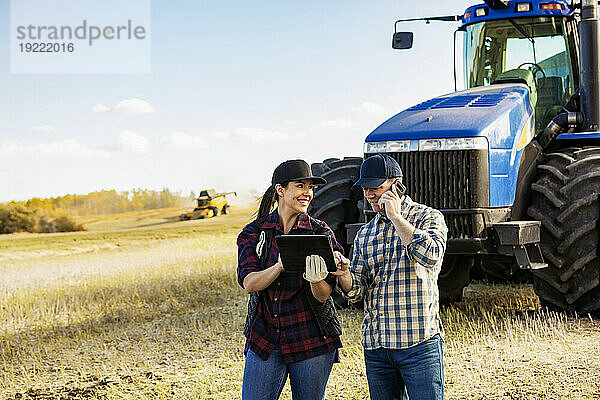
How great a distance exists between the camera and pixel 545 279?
252 inches

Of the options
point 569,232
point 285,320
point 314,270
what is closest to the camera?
point 314,270

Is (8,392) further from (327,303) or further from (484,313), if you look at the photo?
(484,313)

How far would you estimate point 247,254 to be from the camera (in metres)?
3.46

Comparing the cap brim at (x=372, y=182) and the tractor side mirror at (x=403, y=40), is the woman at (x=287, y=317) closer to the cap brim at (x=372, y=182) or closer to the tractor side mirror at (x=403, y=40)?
the cap brim at (x=372, y=182)

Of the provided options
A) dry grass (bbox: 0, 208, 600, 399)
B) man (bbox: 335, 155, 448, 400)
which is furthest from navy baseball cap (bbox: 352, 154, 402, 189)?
dry grass (bbox: 0, 208, 600, 399)

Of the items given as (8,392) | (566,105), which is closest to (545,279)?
(566,105)

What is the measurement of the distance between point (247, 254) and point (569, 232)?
376cm

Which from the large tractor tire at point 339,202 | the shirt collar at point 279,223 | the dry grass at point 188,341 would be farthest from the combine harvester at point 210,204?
the shirt collar at point 279,223

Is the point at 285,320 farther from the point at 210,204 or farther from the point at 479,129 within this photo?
the point at 210,204

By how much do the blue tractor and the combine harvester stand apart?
14796mm

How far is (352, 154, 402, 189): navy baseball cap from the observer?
3387 millimetres

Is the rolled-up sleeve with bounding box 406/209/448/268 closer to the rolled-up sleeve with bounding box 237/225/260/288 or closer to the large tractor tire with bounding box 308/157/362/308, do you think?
the rolled-up sleeve with bounding box 237/225/260/288

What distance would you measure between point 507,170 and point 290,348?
3.57 metres

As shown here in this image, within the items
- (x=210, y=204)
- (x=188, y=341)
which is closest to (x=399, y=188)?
(x=188, y=341)
